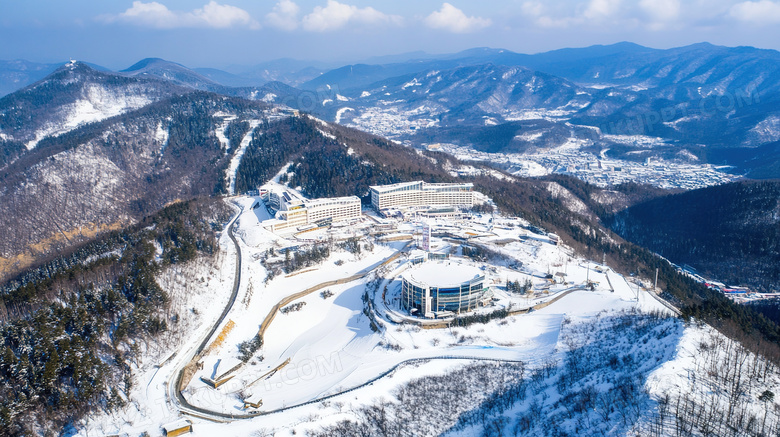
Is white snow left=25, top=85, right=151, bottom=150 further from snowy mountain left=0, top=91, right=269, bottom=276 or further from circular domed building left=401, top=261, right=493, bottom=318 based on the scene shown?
circular domed building left=401, top=261, right=493, bottom=318

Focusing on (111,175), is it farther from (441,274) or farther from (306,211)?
(441,274)

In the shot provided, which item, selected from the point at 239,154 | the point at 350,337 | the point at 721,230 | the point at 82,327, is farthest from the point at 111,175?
the point at 721,230

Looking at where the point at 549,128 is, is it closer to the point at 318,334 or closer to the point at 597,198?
the point at 597,198

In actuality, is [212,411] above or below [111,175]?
below

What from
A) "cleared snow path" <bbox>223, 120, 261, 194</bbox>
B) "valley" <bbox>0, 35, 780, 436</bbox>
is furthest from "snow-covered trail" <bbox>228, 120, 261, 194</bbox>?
"valley" <bbox>0, 35, 780, 436</bbox>

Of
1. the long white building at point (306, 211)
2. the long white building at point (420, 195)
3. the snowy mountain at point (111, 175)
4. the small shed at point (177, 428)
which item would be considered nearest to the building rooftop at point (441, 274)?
the small shed at point (177, 428)

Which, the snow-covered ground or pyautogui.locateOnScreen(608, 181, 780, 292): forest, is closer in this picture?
the snow-covered ground

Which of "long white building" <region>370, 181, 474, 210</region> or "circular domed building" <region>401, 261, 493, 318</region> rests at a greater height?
"long white building" <region>370, 181, 474, 210</region>
